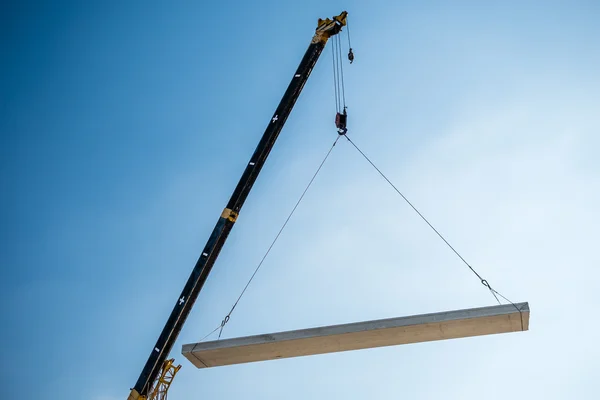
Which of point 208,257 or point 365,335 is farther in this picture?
point 208,257

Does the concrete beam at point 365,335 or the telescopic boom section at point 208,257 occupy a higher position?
the telescopic boom section at point 208,257

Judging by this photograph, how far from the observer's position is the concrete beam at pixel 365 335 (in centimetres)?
899

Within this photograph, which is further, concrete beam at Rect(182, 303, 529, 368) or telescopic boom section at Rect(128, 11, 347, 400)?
telescopic boom section at Rect(128, 11, 347, 400)

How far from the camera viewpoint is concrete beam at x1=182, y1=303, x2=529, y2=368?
899 cm

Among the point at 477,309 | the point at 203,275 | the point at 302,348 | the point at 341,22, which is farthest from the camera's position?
the point at 341,22

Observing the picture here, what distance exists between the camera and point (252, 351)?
10070mm

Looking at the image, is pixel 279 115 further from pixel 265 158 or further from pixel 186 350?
pixel 186 350

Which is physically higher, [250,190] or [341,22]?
[341,22]

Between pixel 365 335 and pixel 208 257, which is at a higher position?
pixel 208 257

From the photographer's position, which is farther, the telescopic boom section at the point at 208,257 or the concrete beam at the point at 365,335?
the telescopic boom section at the point at 208,257

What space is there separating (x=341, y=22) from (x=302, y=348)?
7153 millimetres

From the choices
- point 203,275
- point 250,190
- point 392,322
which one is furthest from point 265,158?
point 392,322

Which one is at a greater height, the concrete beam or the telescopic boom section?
the telescopic boom section

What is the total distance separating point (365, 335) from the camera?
948 cm
